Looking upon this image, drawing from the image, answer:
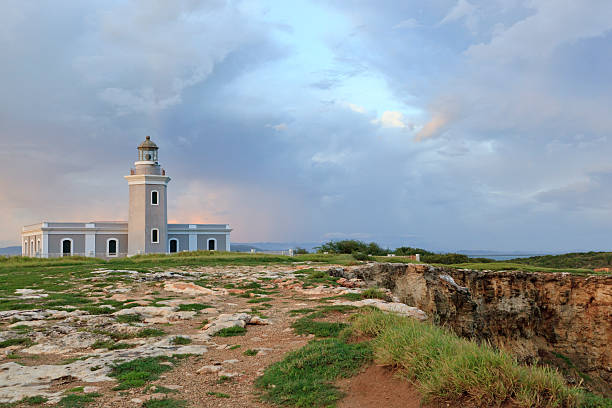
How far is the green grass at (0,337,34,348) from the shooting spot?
21.7 feet

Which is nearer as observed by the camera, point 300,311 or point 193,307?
point 300,311

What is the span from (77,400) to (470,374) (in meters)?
3.98

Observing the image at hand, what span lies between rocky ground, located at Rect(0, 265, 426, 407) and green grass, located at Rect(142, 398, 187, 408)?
0.11 feet

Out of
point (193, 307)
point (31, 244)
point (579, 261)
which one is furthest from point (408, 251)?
point (31, 244)

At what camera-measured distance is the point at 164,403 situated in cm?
426

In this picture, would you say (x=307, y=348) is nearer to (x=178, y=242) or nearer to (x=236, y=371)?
(x=236, y=371)

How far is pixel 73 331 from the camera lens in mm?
7461

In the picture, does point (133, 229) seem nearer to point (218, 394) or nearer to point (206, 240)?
point (206, 240)

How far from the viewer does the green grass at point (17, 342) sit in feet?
21.7

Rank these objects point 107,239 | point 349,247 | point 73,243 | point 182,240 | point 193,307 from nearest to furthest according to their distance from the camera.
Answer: point 193,307 < point 349,247 < point 73,243 < point 107,239 < point 182,240

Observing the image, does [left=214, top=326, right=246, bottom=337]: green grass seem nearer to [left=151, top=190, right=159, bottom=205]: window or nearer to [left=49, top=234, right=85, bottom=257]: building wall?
[left=151, top=190, right=159, bottom=205]: window

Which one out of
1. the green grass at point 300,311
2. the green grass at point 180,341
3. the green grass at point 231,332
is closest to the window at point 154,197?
the green grass at point 300,311

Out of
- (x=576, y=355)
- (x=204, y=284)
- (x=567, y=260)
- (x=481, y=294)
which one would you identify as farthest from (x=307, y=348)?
(x=567, y=260)

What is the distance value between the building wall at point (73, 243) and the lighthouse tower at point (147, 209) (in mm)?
4812
